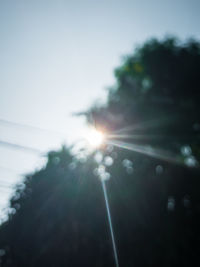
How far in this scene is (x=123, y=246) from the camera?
24.5 ft

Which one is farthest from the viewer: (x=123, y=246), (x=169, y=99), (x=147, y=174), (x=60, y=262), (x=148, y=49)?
(x=148, y=49)

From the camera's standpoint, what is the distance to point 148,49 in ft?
50.9

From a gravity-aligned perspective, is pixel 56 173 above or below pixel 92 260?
above

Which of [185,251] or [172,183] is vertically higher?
[172,183]

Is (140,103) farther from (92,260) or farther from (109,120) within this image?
(92,260)

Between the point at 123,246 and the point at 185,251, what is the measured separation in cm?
302

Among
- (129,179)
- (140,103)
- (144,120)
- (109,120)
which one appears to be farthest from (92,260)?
(140,103)

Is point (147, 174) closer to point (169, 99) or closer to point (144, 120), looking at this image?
point (144, 120)

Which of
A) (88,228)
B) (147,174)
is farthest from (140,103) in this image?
(88,228)

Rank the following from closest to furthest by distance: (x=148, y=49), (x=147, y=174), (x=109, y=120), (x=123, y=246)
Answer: (x=123, y=246)
(x=147, y=174)
(x=109, y=120)
(x=148, y=49)

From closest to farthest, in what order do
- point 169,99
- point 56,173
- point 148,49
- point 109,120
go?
point 56,173 < point 109,120 < point 169,99 < point 148,49

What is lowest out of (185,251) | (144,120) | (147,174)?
(185,251)

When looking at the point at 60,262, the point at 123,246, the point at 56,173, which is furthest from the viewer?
the point at 56,173

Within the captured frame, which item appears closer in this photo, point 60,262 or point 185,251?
point 60,262
